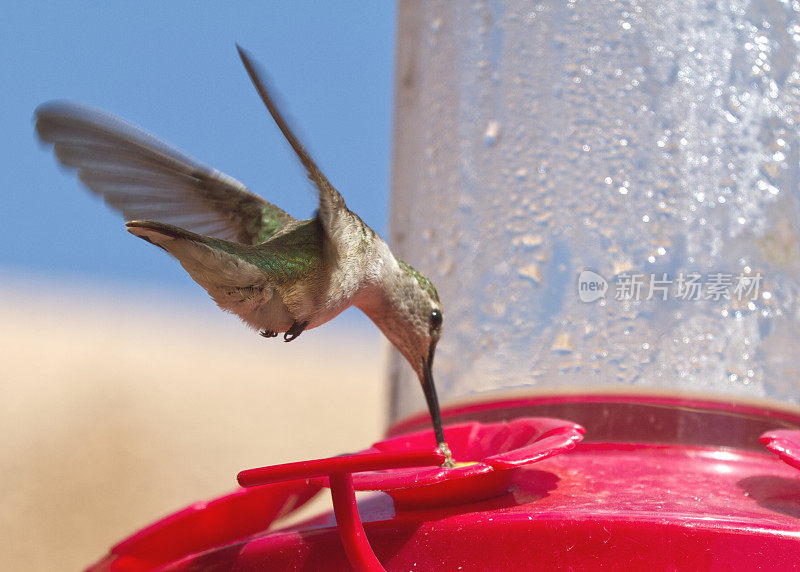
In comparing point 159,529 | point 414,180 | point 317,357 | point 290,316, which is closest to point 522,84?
point 414,180

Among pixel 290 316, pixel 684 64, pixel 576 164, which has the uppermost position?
pixel 684 64

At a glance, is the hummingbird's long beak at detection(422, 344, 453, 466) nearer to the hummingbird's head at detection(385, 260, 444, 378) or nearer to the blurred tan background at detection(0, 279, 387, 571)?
the hummingbird's head at detection(385, 260, 444, 378)

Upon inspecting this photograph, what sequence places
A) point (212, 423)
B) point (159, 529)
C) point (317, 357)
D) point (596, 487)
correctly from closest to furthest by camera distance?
point (596, 487) → point (159, 529) → point (212, 423) → point (317, 357)

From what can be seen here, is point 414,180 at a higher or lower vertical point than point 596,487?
higher

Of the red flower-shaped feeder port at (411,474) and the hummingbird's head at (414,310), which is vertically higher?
the hummingbird's head at (414,310)

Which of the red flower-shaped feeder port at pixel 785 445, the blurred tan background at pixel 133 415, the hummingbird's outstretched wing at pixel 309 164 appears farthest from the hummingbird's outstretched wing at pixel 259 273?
the blurred tan background at pixel 133 415

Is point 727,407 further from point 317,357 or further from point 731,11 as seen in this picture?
point 317,357

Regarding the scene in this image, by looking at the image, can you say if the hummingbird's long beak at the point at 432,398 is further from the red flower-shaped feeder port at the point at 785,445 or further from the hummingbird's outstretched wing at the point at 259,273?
the red flower-shaped feeder port at the point at 785,445
